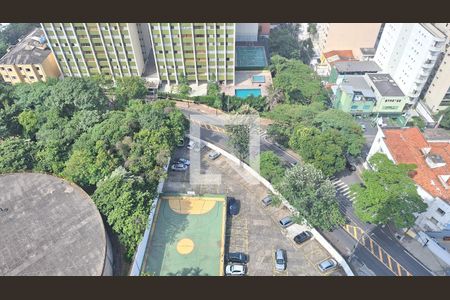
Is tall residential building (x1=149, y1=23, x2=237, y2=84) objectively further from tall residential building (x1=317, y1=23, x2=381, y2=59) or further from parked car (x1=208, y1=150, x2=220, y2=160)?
tall residential building (x1=317, y1=23, x2=381, y2=59)

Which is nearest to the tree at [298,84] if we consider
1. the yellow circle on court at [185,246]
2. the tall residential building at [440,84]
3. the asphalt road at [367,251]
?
the tall residential building at [440,84]

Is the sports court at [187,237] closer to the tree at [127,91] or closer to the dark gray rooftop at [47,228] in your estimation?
the dark gray rooftop at [47,228]

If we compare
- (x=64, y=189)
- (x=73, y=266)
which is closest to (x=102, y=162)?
(x=64, y=189)

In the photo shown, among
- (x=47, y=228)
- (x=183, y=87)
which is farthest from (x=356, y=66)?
(x=47, y=228)

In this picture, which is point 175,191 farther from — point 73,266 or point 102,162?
point 73,266

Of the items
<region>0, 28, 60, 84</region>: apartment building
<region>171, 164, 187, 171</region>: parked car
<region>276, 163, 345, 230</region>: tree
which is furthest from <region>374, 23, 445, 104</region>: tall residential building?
<region>0, 28, 60, 84</region>: apartment building

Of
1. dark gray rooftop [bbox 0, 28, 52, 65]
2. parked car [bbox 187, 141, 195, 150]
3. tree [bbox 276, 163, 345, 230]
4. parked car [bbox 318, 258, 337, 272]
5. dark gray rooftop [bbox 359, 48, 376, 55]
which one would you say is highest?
dark gray rooftop [bbox 0, 28, 52, 65]

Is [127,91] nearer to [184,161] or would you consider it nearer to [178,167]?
[184,161]
